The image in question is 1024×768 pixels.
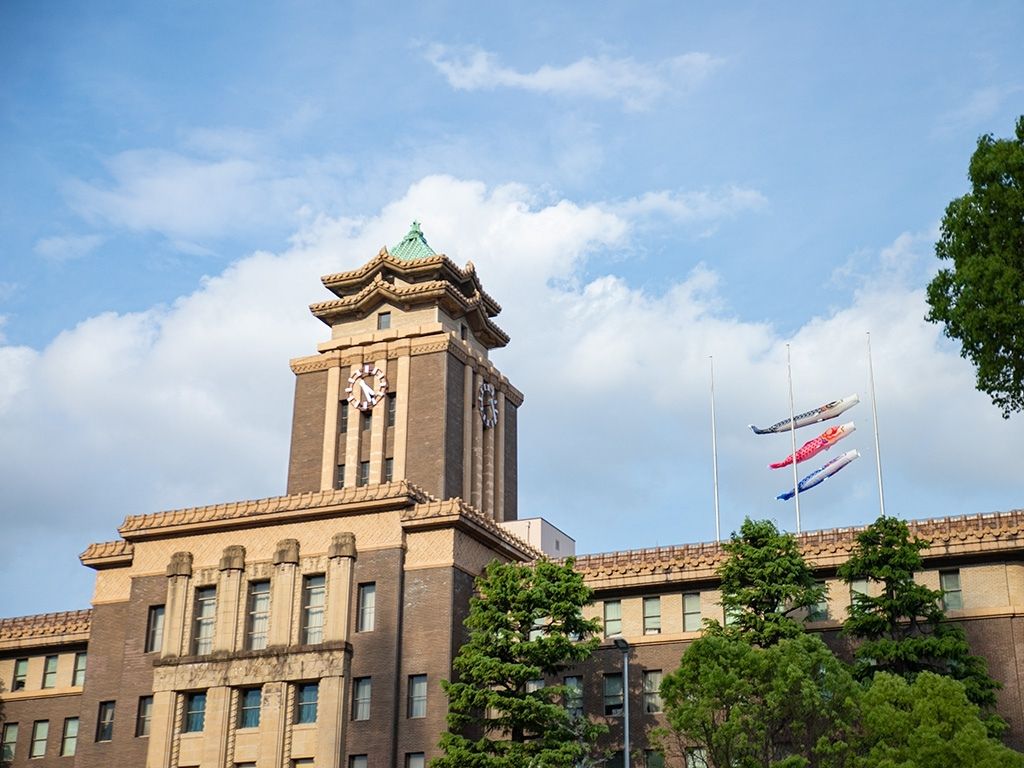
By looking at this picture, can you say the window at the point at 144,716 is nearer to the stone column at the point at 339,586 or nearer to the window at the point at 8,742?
the stone column at the point at 339,586

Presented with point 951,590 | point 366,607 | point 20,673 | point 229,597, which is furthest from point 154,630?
point 951,590

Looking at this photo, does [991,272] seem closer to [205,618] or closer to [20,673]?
[205,618]

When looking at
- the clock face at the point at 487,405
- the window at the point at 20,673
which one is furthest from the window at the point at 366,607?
the clock face at the point at 487,405

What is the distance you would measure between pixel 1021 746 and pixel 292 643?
25.7 metres

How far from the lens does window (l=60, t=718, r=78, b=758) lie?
6091cm

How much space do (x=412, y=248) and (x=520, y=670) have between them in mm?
38309

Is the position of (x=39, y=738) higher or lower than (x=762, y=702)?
higher

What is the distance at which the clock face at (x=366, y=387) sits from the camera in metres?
72.6

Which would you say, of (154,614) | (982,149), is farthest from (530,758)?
(982,149)

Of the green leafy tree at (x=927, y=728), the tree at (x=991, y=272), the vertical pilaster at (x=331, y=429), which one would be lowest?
the green leafy tree at (x=927, y=728)

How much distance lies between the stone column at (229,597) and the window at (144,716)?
3.60m

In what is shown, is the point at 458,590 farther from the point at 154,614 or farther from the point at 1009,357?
the point at 1009,357

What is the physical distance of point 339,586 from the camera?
2099 inches

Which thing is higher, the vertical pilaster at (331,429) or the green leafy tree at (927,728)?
the vertical pilaster at (331,429)
